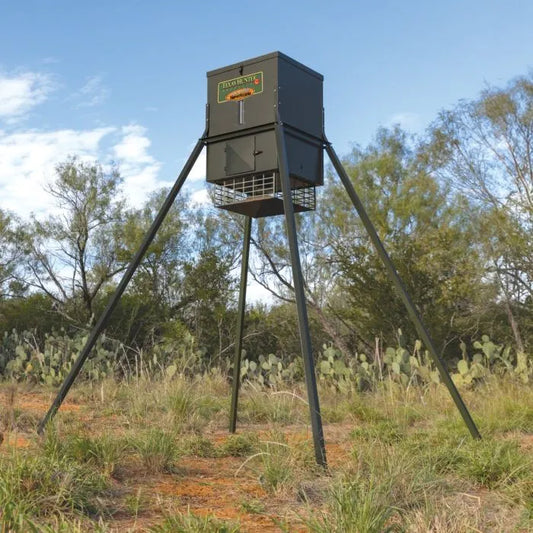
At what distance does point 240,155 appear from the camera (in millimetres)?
4473

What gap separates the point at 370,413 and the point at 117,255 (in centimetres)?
930

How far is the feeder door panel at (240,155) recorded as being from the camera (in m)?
4.41

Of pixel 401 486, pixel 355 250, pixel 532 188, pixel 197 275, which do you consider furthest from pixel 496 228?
pixel 401 486

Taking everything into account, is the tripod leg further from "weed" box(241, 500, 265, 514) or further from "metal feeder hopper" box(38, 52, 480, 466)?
"weed" box(241, 500, 265, 514)

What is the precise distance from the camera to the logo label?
173 inches

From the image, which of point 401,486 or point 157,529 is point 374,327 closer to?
point 401,486

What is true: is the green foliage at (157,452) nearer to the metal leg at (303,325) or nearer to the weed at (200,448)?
the weed at (200,448)

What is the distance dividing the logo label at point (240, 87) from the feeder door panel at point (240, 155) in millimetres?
307

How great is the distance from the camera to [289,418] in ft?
18.7

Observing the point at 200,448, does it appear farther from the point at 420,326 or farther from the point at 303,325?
the point at 420,326

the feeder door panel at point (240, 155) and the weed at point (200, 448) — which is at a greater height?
the feeder door panel at point (240, 155)

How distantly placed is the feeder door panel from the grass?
1.66 meters

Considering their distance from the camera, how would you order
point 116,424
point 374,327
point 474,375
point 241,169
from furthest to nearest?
point 374,327, point 474,375, point 116,424, point 241,169

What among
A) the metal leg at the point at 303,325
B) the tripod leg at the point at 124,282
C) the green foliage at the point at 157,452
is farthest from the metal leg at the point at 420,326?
the green foliage at the point at 157,452
